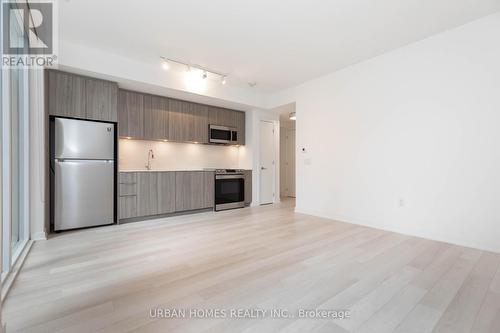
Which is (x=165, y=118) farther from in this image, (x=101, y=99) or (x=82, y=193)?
(x=82, y=193)

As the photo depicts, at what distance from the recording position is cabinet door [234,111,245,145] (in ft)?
18.2

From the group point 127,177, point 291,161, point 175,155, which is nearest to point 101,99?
point 127,177

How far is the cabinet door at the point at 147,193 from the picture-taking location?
12.8 ft

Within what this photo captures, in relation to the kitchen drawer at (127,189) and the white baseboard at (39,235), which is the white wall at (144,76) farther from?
the white baseboard at (39,235)

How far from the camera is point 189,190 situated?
176 inches

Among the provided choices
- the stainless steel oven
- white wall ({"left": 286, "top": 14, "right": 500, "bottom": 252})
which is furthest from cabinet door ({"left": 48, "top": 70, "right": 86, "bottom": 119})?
white wall ({"left": 286, "top": 14, "right": 500, "bottom": 252})

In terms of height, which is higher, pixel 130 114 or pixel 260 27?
pixel 260 27

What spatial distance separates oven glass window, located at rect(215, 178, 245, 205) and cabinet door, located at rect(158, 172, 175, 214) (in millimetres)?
935

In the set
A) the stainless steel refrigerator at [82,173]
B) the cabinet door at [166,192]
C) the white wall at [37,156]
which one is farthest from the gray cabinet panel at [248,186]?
the white wall at [37,156]

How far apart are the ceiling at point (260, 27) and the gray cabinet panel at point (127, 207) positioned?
2259mm

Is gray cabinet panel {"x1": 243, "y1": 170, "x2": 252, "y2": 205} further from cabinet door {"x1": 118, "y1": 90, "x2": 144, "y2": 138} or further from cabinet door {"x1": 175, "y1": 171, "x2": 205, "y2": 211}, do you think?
cabinet door {"x1": 118, "y1": 90, "x2": 144, "y2": 138}

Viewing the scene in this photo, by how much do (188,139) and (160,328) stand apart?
378 centimetres

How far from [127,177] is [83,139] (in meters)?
0.83

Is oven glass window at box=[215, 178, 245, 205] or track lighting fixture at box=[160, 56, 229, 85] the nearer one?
track lighting fixture at box=[160, 56, 229, 85]
